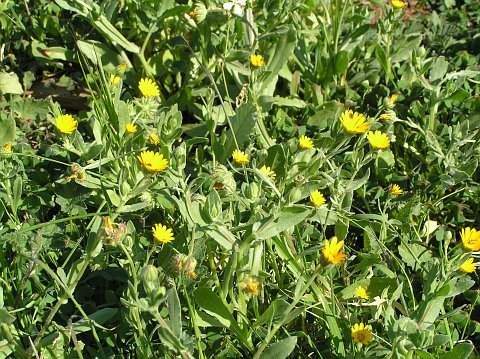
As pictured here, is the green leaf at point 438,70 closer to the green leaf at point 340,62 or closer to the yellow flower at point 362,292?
the green leaf at point 340,62

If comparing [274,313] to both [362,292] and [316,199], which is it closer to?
[362,292]

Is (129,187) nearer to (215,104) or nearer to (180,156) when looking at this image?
(180,156)

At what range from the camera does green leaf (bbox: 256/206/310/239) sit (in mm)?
2061

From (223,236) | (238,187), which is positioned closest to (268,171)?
(238,187)

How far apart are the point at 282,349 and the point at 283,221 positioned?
15.8 inches

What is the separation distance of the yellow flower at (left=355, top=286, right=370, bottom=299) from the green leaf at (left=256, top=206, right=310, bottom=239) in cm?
36

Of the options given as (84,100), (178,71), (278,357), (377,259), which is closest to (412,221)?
(377,259)

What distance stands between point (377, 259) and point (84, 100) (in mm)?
1832

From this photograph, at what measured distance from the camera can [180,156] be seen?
2205mm

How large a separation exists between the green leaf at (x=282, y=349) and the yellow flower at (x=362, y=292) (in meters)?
0.43

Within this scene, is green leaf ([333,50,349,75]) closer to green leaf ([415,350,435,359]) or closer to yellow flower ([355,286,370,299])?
yellow flower ([355,286,370,299])

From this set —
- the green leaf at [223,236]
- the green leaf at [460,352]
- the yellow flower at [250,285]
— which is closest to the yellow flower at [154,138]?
the green leaf at [223,236]

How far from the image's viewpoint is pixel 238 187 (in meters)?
2.73

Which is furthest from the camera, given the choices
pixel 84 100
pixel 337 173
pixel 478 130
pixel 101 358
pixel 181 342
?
pixel 84 100
